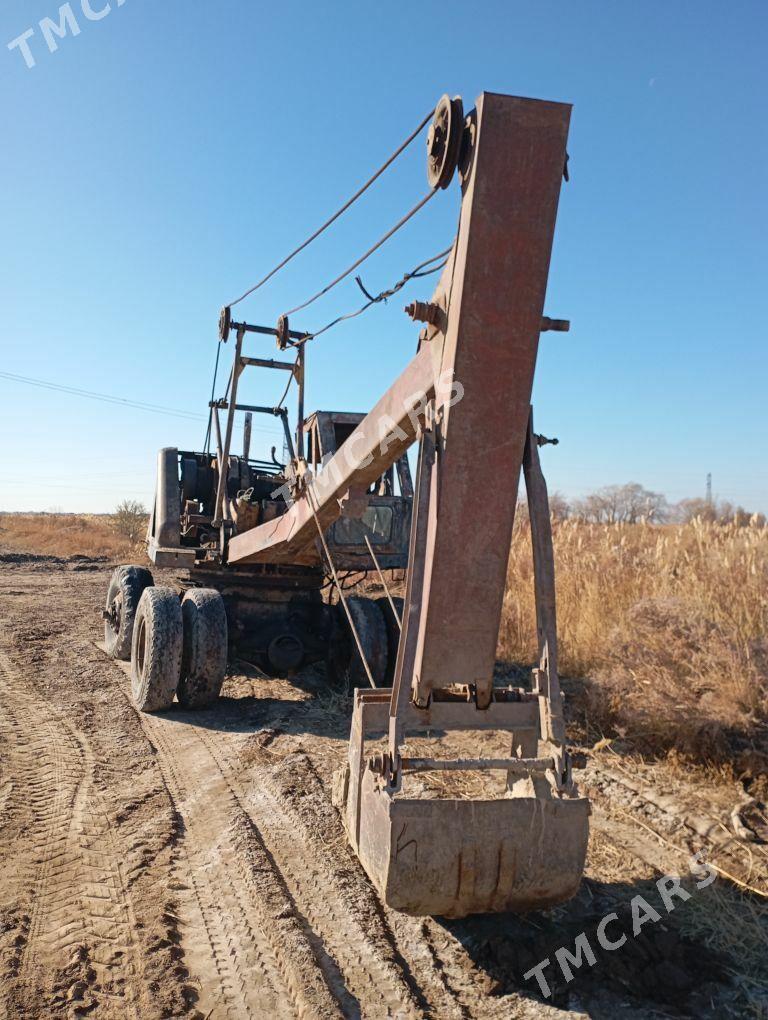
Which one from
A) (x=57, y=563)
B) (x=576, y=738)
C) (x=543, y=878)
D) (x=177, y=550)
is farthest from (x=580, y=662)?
(x=57, y=563)

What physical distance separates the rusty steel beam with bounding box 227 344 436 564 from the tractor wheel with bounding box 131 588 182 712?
0.89 metres

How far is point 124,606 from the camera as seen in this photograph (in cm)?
836

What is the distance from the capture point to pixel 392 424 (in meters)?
3.87

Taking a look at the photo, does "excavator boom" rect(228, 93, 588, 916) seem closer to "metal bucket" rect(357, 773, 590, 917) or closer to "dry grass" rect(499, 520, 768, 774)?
"metal bucket" rect(357, 773, 590, 917)

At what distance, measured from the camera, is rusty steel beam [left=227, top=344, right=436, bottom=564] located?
11.7 ft

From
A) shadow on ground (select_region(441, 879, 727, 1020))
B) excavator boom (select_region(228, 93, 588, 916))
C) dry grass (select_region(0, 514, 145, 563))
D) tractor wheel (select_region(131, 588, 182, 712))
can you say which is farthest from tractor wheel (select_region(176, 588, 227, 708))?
dry grass (select_region(0, 514, 145, 563))

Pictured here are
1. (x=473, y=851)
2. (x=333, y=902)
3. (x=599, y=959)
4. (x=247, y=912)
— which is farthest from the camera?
(x=333, y=902)

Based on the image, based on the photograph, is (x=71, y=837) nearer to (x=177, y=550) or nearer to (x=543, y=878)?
(x=543, y=878)

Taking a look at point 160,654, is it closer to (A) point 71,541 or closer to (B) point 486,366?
(B) point 486,366

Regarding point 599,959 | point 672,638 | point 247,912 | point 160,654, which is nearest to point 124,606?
point 160,654

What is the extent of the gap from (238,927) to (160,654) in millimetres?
3529

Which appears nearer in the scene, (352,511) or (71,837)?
(71,837)

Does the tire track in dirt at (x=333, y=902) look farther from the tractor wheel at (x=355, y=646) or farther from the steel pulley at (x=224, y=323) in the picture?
the steel pulley at (x=224, y=323)

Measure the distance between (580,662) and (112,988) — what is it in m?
5.47
